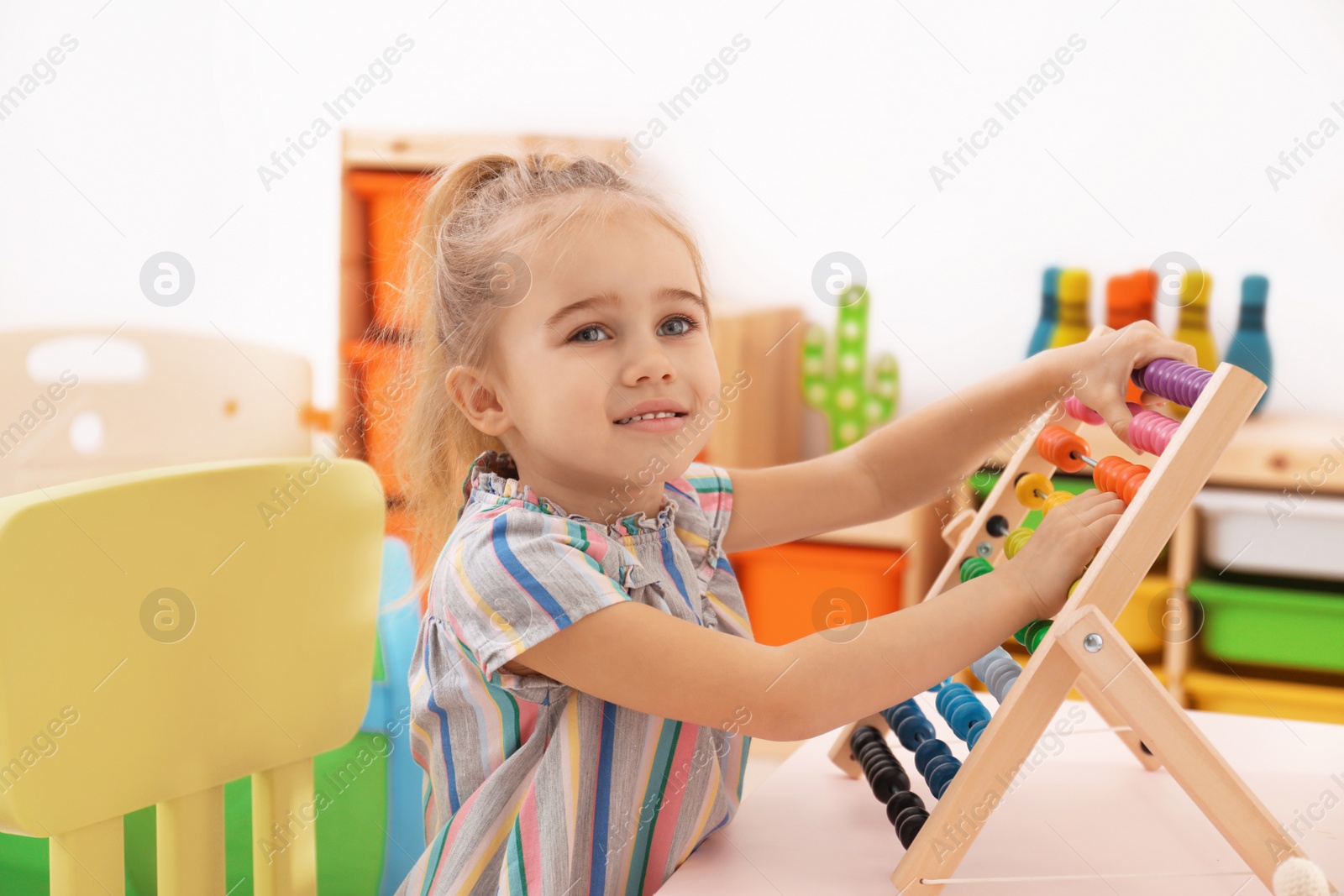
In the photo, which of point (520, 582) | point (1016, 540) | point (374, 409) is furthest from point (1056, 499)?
point (374, 409)

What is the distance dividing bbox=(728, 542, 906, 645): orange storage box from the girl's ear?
139cm

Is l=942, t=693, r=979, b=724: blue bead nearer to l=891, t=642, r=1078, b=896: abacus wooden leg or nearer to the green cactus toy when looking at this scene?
l=891, t=642, r=1078, b=896: abacus wooden leg

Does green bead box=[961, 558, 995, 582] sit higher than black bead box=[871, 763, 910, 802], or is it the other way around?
green bead box=[961, 558, 995, 582]

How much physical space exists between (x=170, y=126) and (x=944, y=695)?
2.58 metres

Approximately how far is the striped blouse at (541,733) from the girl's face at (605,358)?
0.16ft

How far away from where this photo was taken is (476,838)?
75cm

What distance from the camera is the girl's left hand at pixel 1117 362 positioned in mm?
776

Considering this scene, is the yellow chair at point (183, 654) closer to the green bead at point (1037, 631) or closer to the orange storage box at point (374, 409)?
the green bead at point (1037, 631)

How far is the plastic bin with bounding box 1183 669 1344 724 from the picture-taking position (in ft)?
6.17

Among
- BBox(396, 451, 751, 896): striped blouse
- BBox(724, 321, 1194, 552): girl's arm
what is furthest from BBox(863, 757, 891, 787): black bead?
BBox(724, 321, 1194, 552): girl's arm

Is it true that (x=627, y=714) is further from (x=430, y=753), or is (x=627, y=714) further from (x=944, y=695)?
(x=944, y=695)

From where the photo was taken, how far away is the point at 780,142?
2445 mm

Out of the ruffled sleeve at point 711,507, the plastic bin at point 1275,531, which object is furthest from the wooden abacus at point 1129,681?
the plastic bin at point 1275,531

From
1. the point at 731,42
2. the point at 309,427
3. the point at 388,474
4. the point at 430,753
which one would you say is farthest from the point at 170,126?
the point at 430,753
